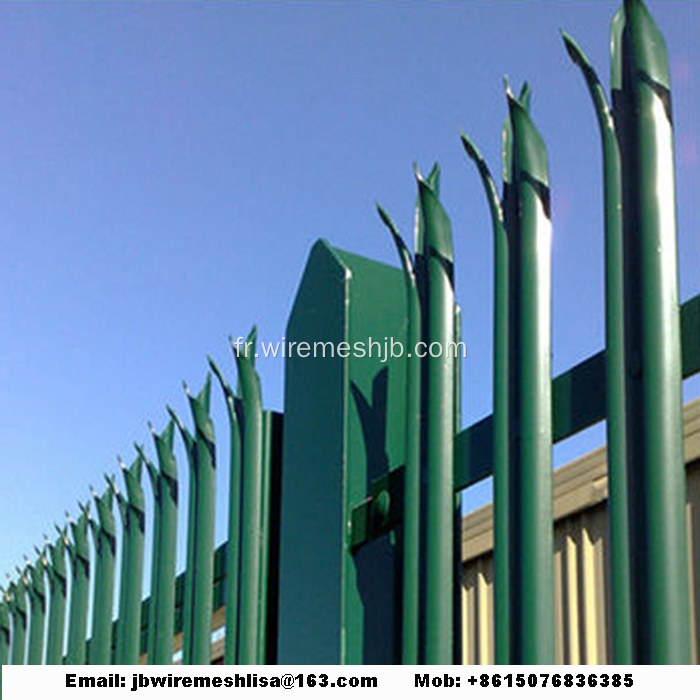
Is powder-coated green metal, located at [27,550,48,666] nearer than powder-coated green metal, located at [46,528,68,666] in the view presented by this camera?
No

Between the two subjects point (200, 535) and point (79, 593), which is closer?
point (200, 535)

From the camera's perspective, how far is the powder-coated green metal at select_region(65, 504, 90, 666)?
4645 millimetres

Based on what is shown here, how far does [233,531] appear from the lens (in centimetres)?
345

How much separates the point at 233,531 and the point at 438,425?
3.32ft

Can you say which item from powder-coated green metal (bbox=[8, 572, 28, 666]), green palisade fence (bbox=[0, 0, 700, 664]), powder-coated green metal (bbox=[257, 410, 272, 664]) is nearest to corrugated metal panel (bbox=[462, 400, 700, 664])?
green palisade fence (bbox=[0, 0, 700, 664])

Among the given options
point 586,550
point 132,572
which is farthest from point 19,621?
point 586,550

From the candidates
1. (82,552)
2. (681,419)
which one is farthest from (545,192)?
(82,552)

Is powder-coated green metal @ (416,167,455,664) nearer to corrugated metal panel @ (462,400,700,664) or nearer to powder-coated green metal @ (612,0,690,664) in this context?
→ corrugated metal panel @ (462,400,700,664)

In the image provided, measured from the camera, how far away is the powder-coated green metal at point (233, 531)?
11.1ft

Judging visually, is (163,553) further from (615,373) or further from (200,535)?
(615,373)

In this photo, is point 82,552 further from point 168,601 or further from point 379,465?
point 379,465

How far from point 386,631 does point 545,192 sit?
3.14 feet

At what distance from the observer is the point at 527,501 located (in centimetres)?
227
